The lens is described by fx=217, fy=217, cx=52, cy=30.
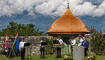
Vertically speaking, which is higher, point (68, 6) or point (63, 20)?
point (68, 6)

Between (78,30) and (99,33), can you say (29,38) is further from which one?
(99,33)

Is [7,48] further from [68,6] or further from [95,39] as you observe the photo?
[68,6]

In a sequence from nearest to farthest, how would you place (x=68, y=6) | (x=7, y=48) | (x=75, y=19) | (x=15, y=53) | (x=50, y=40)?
1. (x=7, y=48)
2. (x=15, y=53)
3. (x=50, y=40)
4. (x=75, y=19)
5. (x=68, y=6)

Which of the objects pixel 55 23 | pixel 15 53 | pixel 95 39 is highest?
pixel 55 23

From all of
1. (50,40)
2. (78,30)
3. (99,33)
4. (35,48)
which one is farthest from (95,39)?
(35,48)

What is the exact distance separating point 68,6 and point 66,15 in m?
1.70

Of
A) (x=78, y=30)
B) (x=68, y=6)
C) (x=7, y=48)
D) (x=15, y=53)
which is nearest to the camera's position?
(x=7, y=48)

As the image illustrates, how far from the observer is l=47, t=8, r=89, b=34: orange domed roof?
2241cm

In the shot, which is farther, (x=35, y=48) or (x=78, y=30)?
(x=78, y=30)

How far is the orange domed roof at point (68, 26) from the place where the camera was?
22.4 metres

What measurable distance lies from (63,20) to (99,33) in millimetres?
5201

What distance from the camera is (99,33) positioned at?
20156 millimetres

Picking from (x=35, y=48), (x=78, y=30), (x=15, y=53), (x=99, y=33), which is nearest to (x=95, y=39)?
(x=99, y=33)

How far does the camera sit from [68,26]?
76.2ft
